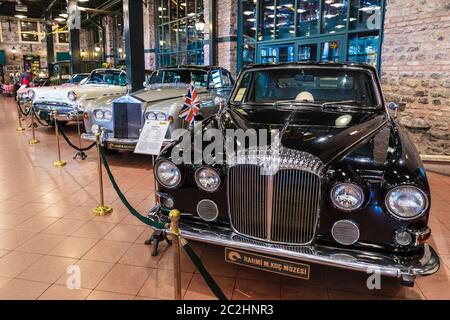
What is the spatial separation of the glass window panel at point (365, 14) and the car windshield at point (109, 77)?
6110 millimetres

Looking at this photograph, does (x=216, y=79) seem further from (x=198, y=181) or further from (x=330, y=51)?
(x=198, y=181)

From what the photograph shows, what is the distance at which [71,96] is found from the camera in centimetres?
802

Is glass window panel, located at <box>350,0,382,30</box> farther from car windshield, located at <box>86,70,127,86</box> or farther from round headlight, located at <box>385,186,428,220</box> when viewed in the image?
round headlight, located at <box>385,186,428,220</box>

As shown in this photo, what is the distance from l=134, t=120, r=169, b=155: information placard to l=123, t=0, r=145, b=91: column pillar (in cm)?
533

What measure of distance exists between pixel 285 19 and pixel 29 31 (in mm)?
24616

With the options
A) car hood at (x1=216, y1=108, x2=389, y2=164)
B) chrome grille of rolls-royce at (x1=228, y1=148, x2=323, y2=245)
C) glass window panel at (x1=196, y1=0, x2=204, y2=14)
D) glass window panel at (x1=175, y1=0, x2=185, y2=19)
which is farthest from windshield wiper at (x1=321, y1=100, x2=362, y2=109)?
glass window panel at (x1=175, y1=0, x2=185, y2=19)

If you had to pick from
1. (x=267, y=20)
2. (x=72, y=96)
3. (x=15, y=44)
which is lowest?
(x=72, y=96)

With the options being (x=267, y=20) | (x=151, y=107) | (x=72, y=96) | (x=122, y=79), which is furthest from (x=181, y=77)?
(x=267, y=20)

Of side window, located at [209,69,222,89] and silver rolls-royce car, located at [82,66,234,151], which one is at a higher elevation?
side window, located at [209,69,222,89]

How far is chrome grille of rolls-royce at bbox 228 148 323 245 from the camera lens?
2160mm

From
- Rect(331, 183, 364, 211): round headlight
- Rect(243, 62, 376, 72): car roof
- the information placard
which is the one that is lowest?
Rect(331, 183, 364, 211): round headlight
